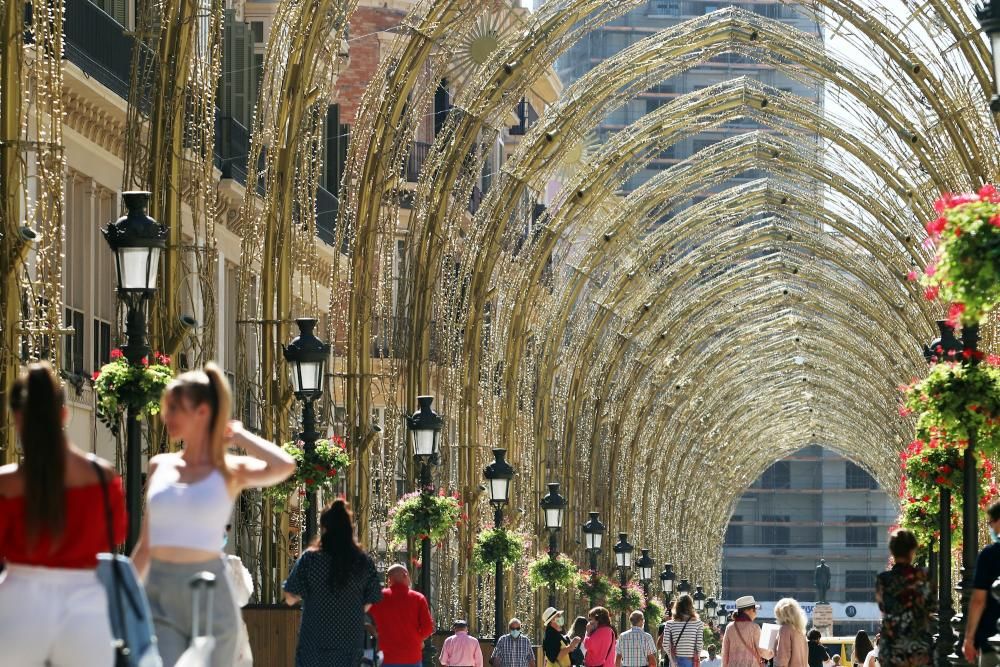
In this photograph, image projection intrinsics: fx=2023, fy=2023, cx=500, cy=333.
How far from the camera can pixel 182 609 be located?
873 centimetres

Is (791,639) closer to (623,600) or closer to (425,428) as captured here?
(425,428)

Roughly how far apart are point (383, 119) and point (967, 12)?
8.71m

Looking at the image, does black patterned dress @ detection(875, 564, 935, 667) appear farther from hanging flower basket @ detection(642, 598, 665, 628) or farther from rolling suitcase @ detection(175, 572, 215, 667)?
hanging flower basket @ detection(642, 598, 665, 628)

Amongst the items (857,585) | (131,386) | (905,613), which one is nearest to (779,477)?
(857,585)

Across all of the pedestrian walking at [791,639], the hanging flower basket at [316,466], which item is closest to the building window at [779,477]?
the pedestrian walking at [791,639]

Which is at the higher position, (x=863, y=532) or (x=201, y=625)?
(x=201, y=625)

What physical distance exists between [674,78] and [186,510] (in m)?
104

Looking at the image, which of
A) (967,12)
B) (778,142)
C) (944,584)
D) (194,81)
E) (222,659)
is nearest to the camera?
(222,659)

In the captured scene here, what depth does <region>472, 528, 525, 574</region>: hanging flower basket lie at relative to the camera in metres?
33.1

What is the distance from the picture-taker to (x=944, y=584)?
23344 mm

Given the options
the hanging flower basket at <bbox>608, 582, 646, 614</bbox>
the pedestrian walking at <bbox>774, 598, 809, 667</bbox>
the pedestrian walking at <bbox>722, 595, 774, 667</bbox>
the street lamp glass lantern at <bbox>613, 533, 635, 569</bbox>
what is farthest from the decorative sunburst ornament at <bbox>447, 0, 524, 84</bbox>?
the hanging flower basket at <bbox>608, 582, 646, 614</bbox>

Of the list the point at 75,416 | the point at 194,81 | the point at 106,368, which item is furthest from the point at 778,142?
the point at 106,368

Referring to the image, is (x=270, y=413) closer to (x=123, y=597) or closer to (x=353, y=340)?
(x=353, y=340)

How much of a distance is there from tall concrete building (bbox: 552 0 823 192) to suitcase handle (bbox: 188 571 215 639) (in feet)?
307
